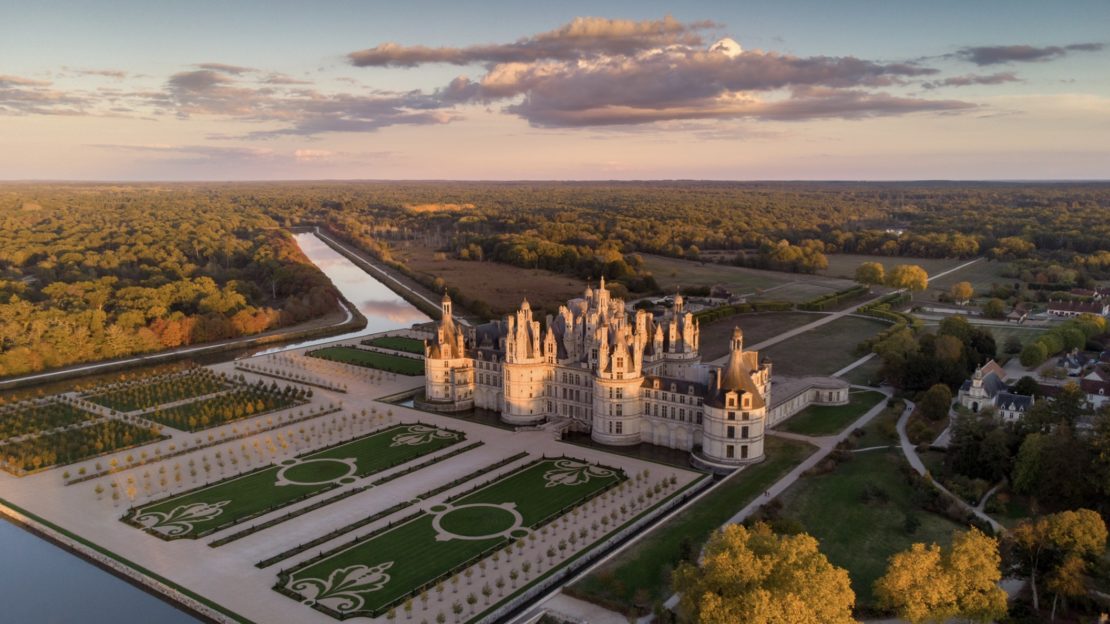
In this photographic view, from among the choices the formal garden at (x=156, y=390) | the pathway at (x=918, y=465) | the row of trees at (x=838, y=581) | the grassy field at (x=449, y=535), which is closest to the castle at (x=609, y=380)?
the pathway at (x=918, y=465)

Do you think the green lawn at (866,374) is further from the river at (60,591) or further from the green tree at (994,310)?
the river at (60,591)

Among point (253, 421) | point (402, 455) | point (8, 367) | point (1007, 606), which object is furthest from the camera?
point (8, 367)

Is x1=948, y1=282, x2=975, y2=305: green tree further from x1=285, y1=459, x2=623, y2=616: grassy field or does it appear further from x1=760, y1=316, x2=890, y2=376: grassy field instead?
x1=285, y1=459, x2=623, y2=616: grassy field

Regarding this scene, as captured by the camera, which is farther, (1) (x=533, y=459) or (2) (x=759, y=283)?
(2) (x=759, y=283)

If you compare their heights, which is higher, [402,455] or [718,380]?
[718,380]

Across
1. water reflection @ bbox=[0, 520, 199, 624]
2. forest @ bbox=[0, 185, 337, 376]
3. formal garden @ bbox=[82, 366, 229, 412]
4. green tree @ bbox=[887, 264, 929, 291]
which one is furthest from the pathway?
forest @ bbox=[0, 185, 337, 376]

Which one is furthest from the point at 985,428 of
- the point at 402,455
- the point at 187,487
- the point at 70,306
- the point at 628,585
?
the point at 70,306

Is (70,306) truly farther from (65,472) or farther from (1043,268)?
(1043,268)

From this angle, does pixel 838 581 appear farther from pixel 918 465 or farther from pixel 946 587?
pixel 918 465
